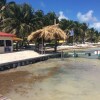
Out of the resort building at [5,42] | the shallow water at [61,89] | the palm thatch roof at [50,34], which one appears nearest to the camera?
the shallow water at [61,89]

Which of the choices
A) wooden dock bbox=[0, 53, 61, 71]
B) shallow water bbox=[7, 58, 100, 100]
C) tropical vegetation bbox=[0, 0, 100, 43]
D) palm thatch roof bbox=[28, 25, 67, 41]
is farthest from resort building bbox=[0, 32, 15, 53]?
shallow water bbox=[7, 58, 100, 100]

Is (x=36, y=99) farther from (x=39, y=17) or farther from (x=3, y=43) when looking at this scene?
(x=39, y=17)

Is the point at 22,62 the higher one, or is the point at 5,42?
the point at 5,42

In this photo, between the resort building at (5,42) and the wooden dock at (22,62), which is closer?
the wooden dock at (22,62)

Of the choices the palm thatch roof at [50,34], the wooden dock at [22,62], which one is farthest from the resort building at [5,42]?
the wooden dock at [22,62]

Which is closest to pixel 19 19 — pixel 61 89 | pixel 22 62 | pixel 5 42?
pixel 5 42

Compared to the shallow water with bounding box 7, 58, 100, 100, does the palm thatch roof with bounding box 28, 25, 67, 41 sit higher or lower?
higher

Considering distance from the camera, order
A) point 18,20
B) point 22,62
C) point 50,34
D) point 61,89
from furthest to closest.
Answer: point 18,20, point 50,34, point 22,62, point 61,89

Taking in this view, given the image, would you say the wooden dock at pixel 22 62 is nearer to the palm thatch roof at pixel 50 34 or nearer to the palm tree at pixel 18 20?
the palm thatch roof at pixel 50 34

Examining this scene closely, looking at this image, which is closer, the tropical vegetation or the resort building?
the resort building

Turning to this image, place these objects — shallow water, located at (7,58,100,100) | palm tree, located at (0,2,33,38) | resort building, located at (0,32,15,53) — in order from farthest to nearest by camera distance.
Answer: palm tree, located at (0,2,33,38), resort building, located at (0,32,15,53), shallow water, located at (7,58,100,100)

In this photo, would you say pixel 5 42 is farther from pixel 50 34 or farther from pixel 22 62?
pixel 22 62

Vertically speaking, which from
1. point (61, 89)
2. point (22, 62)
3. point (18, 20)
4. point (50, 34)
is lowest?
point (61, 89)

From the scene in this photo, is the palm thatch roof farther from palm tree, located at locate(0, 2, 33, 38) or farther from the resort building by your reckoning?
palm tree, located at locate(0, 2, 33, 38)
